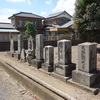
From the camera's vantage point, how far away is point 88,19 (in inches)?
451

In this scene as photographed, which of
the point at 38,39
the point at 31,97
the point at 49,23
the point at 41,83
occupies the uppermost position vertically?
the point at 49,23

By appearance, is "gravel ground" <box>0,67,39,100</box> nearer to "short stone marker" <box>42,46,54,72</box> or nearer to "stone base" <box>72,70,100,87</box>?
"short stone marker" <box>42,46,54,72</box>

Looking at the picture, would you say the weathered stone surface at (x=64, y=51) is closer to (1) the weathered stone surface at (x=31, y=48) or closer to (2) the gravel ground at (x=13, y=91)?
(2) the gravel ground at (x=13, y=91)

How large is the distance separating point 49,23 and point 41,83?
31.5m

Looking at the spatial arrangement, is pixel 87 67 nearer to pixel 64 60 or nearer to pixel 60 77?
pixel 64 60

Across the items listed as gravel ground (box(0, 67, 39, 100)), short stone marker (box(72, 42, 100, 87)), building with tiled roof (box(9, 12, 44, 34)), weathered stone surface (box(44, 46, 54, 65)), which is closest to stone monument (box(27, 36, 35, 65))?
gravel ground (box(0, 67, 39, 100))

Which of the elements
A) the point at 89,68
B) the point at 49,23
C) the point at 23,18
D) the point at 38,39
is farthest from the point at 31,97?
the point at 49,23

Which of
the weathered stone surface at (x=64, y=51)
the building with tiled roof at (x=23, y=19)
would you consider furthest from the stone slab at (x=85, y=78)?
the building with tiled roof at (x=23, y=19)

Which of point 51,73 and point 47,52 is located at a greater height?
point 47,52

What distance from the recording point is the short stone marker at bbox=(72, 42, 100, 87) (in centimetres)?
541

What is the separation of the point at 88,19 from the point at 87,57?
6.56 meters

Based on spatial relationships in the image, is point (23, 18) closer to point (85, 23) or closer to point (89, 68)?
point (85, 23)

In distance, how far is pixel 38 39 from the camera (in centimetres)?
890

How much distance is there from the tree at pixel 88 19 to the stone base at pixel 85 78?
6293 mm
